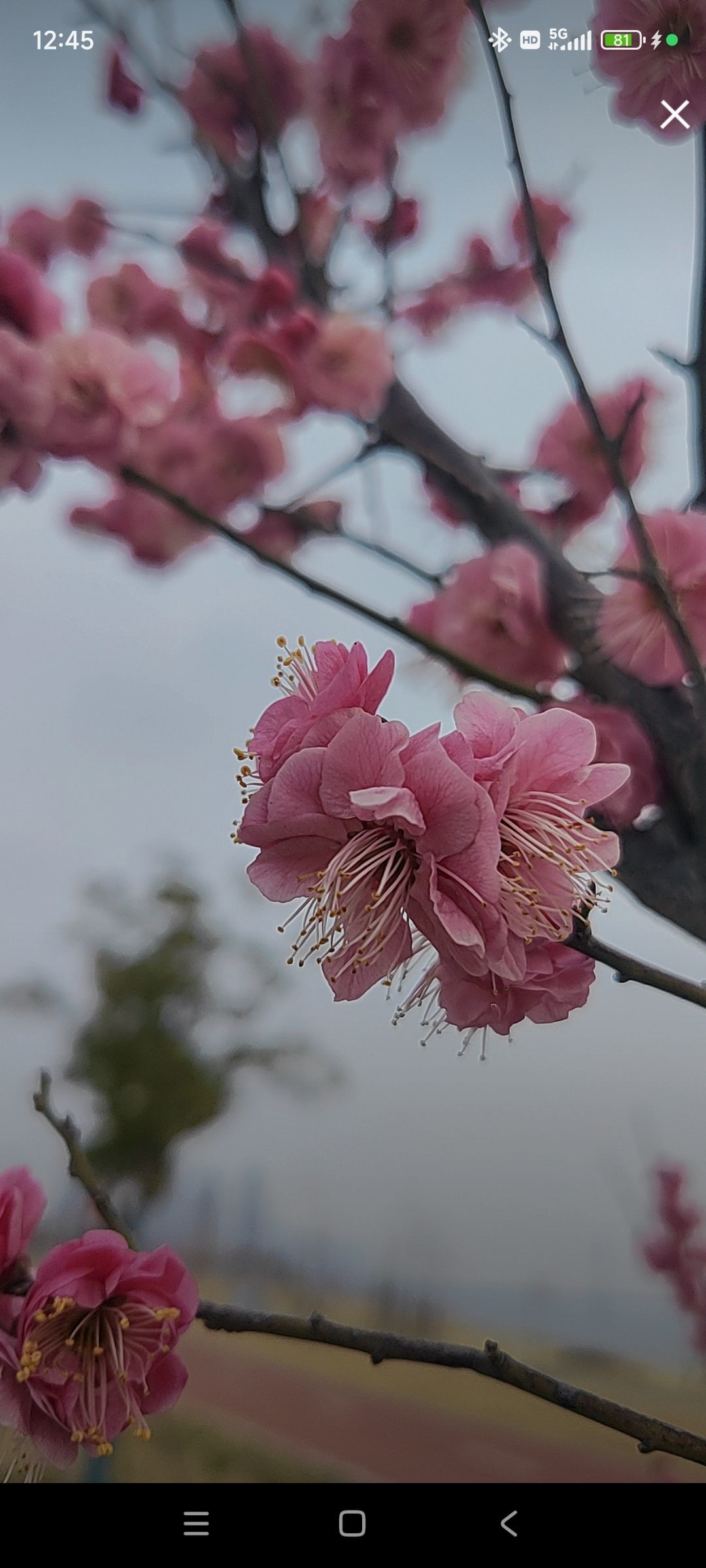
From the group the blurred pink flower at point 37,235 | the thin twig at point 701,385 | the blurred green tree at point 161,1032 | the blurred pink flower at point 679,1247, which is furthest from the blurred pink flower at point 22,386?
the blurred pink flower at point 679,1247

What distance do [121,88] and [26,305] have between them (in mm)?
207

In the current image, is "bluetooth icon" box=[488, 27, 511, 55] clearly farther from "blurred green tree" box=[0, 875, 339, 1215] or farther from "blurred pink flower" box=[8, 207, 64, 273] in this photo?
"blurred green tree" box=[0, 875, 339, 1215]

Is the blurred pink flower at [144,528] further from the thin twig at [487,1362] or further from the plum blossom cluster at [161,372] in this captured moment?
the thin twig at [487,1362]

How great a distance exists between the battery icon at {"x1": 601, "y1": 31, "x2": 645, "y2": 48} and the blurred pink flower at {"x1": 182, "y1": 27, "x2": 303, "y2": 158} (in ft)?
0.77

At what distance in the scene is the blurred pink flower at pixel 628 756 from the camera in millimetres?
604

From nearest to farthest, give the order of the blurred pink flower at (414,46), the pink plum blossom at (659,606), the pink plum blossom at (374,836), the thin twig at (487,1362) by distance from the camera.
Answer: the pink plum blossom at (374,836)
the thin twig at (487,1362)
the pink plum blossom at (659,606)
the blurred pink flower at (414,46)

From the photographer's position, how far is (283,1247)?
640 mm

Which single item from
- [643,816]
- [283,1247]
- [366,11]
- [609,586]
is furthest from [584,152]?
[283,1247]

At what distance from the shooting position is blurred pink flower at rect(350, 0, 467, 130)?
2.31ft

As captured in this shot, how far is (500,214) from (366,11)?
0.17 metres

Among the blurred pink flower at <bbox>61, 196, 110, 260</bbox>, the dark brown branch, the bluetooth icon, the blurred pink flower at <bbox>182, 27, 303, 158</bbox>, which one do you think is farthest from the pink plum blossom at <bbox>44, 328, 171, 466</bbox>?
the dark brown branch

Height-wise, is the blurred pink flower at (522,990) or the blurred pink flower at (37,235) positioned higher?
the blurred pink flower at (37,235)

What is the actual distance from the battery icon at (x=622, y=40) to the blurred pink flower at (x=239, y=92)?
0.77 ft

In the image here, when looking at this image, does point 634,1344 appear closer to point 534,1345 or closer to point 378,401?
point 534,1345
